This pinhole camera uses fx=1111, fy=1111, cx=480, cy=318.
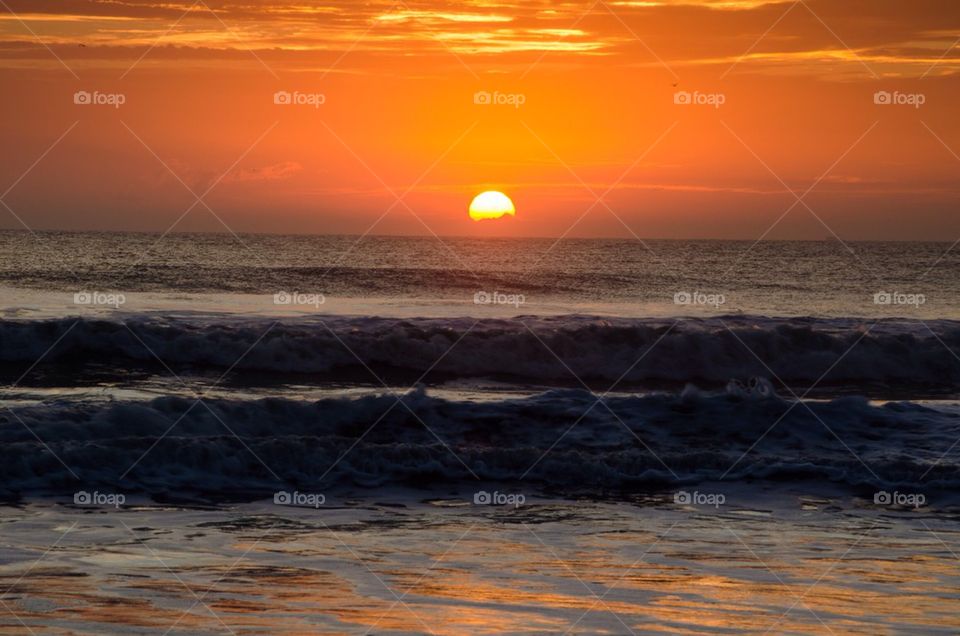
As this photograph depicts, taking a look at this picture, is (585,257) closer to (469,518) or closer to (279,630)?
(469,518)

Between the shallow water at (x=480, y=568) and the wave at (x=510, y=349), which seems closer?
the shallow water at (x=480, y=568)

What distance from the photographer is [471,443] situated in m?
16.7

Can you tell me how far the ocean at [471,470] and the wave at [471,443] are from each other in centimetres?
5

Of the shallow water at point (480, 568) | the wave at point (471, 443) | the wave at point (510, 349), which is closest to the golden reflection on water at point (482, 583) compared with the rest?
the shallow water at point (480, 568)

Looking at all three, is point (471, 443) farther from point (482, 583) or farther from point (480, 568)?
point (482, 583)

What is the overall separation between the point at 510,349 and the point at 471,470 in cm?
1217

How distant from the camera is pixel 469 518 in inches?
478

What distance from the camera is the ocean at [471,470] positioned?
8.88m

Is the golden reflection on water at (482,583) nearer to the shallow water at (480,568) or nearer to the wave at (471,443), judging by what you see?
the shallow water at (480,568)

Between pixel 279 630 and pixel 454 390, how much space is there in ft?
49.2

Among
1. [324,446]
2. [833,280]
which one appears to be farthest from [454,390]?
[833,280]

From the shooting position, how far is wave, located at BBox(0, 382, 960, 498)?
13969 mm

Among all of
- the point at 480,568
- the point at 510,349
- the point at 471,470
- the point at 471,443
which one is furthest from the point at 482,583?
the point at 510,349

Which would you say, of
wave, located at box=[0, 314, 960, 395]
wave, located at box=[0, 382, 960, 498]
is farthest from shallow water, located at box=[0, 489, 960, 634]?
wave, located at box=[0, 314, 960, 395]
